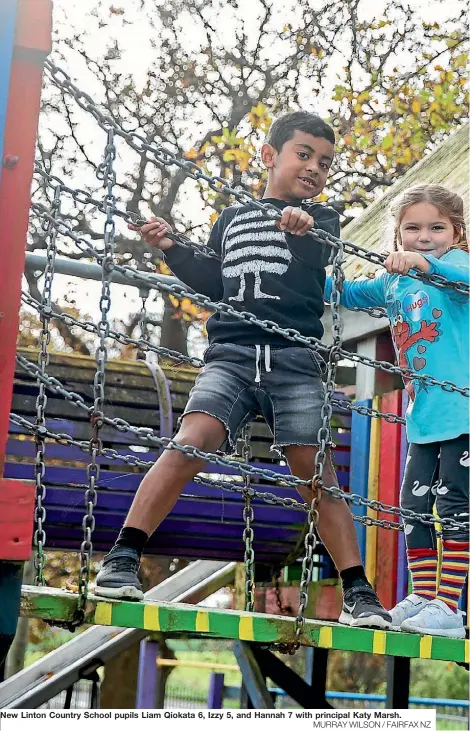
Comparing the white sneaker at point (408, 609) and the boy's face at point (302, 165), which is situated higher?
the boy's face at point (302, 165)

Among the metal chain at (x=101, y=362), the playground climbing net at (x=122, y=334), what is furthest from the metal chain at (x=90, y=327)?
the metal chain at (x=101, y=362)

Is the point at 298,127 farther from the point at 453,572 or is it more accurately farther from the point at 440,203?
the point at 453,572

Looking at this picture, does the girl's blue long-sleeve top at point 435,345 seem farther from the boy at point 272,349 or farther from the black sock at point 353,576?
the black sock at point 353,576

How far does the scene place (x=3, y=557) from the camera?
221 centimetres

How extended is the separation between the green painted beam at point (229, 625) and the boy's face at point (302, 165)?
1.35 m

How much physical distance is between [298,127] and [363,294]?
2.60 feet

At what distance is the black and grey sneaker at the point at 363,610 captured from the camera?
9.70 feet

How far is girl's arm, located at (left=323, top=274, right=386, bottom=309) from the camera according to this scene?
382 centimetres

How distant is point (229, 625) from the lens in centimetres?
276

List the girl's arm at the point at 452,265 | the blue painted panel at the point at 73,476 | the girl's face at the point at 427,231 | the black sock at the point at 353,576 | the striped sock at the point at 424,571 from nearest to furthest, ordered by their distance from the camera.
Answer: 1. the black sock at the point at 353,576
2. the girl's arm at the point at 452,265
3. the striped sock at the point at 424,571
4. the girl's face at the point at 427,231
5. the blue painted panel at the point at 73,476
